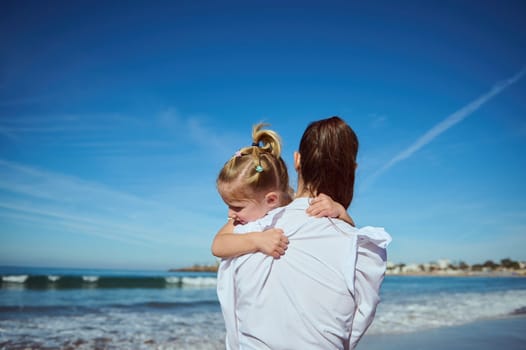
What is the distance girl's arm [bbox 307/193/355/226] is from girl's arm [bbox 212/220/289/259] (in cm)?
14

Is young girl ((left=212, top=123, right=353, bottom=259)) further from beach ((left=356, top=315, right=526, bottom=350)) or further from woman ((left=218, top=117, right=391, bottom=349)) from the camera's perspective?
beach ((left=356, top=315, right=526, bottom=350))

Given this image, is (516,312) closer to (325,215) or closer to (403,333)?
(403,333)

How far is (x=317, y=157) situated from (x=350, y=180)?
0.63 feet

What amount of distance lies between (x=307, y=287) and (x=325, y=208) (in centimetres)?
29

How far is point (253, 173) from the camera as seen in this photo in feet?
6.31

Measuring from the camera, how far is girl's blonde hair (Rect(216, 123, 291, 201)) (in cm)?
193

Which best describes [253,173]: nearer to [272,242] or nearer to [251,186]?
[251,186]

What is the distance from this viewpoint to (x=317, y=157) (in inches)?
65.3

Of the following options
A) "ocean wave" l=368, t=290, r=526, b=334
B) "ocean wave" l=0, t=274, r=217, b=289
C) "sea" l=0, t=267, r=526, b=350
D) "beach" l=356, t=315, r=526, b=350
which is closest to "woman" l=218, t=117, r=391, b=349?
"beach" l=356, t=315, r=526, b=350

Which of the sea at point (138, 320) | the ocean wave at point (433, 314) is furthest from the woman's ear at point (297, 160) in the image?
the ocean wave at point (433, 314)

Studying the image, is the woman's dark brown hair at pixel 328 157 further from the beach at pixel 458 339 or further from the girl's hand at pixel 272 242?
the beach at pixel 458 339

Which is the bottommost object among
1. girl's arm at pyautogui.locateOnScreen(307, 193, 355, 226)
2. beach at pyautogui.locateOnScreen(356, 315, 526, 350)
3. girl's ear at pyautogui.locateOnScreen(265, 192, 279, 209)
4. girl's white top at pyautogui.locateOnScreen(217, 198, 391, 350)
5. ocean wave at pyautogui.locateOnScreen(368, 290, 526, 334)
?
ocean wave at pyautogui.locateOnScreen(368, 290, 526, 334)

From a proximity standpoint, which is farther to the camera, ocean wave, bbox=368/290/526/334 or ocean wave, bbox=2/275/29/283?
ocean wave, bbox=2/275/29/283

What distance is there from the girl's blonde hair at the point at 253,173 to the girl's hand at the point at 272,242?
41 centimetres
